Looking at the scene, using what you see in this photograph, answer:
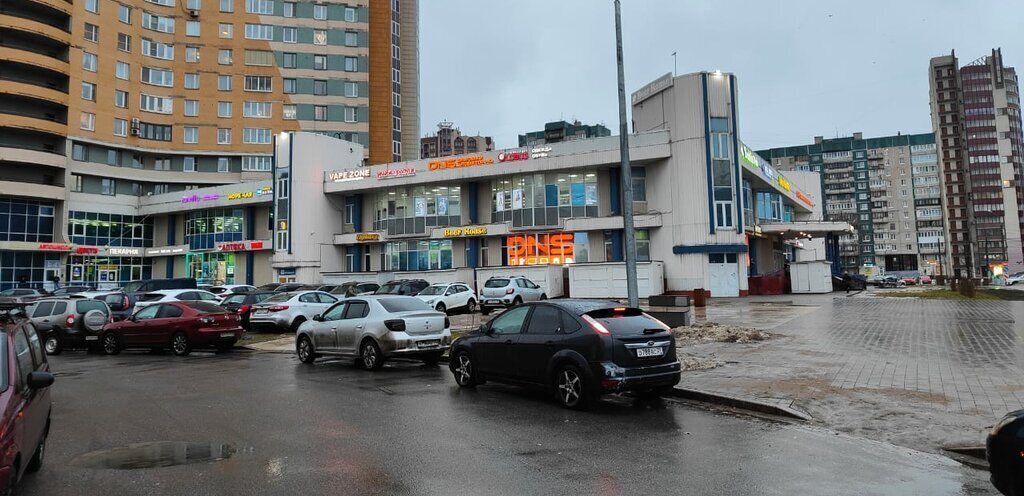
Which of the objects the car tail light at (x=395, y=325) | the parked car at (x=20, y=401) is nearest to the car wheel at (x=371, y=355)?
the car tail light at (x=395, y=325)

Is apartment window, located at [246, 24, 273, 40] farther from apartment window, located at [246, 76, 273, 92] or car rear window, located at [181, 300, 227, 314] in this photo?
car rear window, located at [181, 300, 227, 314]

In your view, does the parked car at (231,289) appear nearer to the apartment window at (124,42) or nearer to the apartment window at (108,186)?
the apartment window at (108,186)

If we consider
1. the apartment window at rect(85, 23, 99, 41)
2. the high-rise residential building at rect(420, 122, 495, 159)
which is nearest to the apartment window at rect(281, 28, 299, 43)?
the apartment window at rect(85, 23, 99, 41)

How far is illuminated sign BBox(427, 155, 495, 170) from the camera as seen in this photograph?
40253mm

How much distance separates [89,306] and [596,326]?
17.9 meters

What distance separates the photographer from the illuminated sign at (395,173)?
4291 cm

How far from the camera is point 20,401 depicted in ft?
15.6

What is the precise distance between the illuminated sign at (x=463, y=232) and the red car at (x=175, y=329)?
2322 centimetres

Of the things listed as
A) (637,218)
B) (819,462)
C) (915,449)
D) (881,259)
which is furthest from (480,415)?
(881,259)

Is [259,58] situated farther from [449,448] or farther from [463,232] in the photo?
[449,448]

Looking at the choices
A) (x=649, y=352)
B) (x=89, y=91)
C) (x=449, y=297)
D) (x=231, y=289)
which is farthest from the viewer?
(x=89, y=91)

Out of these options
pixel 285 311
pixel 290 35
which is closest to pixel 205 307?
pixel 285 311

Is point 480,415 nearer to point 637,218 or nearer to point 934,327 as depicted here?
point 934,327

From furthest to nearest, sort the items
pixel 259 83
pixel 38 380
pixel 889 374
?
pixel 259 83, pixel 889 374, pixel 38 380
